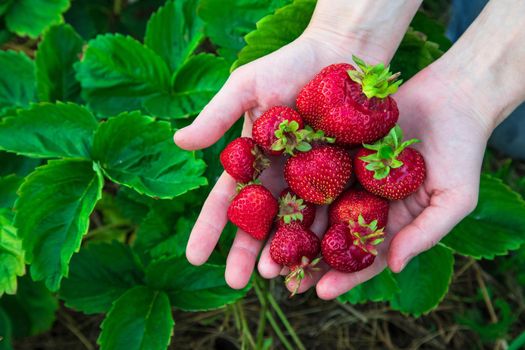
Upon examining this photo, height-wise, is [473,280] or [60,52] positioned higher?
[60,52]

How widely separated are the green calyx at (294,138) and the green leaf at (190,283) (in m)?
0.42

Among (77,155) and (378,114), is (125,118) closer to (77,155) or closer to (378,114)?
(77,155)

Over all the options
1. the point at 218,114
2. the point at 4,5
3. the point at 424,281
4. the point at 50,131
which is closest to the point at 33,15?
the point at 4,5

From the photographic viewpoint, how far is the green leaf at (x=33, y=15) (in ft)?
6.25

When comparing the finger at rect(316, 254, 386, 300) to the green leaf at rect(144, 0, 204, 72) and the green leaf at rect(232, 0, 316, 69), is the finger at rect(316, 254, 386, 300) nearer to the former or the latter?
the green leaf at rect(232, 0, 316, 69)

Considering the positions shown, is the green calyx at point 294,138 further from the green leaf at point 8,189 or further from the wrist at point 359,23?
the green leaf at point 8,189

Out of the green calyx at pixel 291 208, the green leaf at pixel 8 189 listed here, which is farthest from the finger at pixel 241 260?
the green leaf at pixel 8 189

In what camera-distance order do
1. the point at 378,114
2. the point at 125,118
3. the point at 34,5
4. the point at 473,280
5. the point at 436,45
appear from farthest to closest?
the point at 473,280
the point at 34,5
the point at 436,45
the point at 125,118
the point at 378,114

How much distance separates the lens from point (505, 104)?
1.54 meters

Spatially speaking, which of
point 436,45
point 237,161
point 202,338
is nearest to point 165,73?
point 237,161

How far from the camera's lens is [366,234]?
1314 millimetres

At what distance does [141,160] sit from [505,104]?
3.26 feet

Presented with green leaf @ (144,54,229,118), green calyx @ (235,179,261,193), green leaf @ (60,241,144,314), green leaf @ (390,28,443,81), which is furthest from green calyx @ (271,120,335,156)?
green leaf @ (60,241,144,314)

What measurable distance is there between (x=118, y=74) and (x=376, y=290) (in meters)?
0.99
